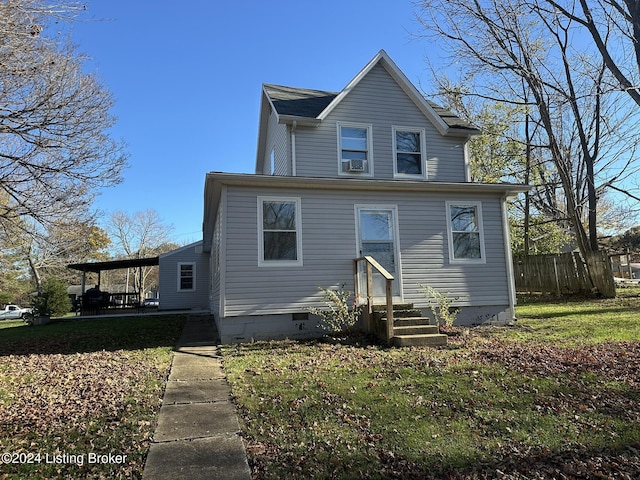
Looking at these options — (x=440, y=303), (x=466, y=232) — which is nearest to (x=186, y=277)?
(x=440, y=303)

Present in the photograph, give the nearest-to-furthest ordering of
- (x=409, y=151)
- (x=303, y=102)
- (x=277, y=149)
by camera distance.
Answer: (x=409, y=151) < (x=303, y=102) < (x=277, y=149)

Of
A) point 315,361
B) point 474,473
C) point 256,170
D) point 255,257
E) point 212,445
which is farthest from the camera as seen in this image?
point 256,170

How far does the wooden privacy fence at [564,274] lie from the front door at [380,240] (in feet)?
34.1

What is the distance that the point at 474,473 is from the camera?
308 centimetres

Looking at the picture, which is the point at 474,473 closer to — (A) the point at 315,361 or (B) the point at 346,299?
(A) the point at 315,361

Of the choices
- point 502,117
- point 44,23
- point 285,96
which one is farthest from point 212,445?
point 502,117

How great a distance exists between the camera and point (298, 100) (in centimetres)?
1202

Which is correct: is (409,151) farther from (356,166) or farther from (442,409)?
(442,409)

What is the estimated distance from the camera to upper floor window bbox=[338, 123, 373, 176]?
11.1m

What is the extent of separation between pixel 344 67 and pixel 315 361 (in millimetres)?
10465

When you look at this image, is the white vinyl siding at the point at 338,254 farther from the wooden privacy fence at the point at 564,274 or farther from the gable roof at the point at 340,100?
the wooden privacy fence at the point at 564,274

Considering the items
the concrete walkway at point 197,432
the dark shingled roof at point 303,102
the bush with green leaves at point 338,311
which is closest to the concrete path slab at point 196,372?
the concrete walkway at point 197,432

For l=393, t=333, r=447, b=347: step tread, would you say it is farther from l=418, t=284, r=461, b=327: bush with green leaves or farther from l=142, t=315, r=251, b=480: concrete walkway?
l=142, t=315, r=251, b=480: concrete walkway

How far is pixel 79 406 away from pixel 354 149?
29.0ft
